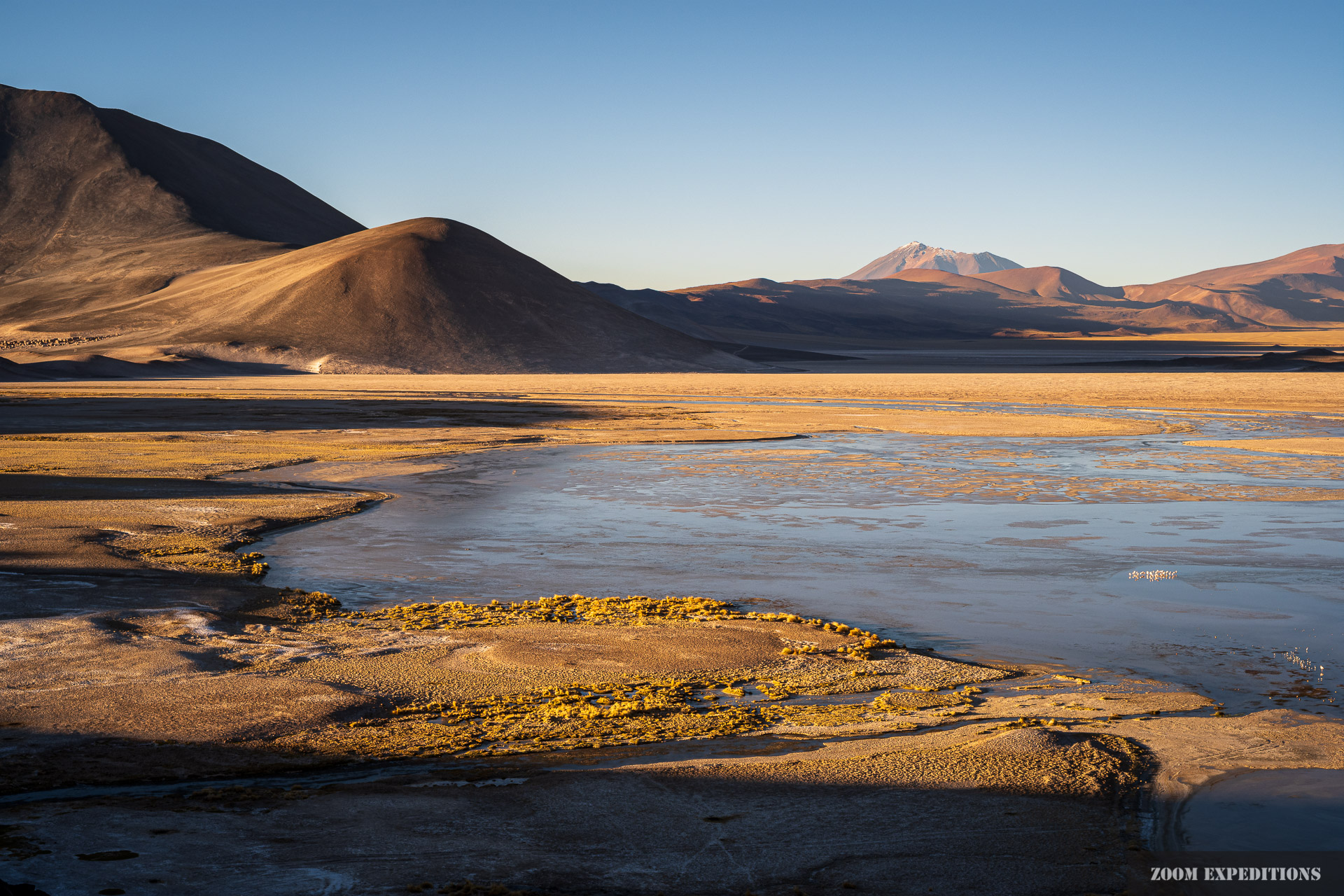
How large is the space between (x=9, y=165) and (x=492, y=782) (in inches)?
7518

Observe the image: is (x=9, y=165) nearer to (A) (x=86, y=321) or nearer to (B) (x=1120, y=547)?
(A) (x=86, y=321)

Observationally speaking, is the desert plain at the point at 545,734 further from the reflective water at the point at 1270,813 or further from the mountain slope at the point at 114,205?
the mountain slope at the point at 114,205

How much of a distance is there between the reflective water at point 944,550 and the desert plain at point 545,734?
169 millimetres

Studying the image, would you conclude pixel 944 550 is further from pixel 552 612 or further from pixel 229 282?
pixel 229 282

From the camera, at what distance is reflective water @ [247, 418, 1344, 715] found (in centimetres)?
822

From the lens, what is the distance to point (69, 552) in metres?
10.9

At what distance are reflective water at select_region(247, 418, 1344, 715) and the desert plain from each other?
169 millimetres

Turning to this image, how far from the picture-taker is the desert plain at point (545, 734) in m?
4.43

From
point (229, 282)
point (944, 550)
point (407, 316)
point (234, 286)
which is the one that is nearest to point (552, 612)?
point (944, 550)

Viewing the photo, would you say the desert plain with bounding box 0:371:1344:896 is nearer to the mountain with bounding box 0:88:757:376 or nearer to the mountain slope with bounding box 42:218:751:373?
the mountain with bounding box 0:88:757:376

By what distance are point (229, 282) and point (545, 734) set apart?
12710 centimetres

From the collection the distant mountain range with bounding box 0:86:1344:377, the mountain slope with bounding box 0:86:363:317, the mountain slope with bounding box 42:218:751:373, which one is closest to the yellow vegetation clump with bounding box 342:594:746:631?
the distant mountain range with bounding box 0:86:1344:377

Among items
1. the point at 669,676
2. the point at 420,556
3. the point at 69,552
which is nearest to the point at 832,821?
the point at 669,676

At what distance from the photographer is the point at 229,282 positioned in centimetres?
12225
